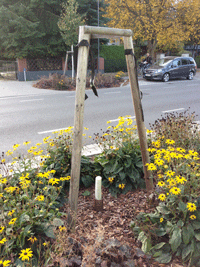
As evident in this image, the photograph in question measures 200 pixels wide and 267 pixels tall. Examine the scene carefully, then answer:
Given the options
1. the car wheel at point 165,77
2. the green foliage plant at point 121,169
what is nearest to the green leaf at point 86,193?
the green foliage plant at point 121,169

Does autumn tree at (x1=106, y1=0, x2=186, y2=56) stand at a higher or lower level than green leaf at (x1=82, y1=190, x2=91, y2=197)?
higher

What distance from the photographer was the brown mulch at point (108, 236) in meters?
1.98

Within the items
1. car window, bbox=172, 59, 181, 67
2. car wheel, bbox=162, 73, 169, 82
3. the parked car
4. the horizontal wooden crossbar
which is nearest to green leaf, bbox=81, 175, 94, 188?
the horizontal wooden crossbar

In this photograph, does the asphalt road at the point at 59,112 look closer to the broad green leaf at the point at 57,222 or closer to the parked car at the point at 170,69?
the broad green leaf at the point at 57,222

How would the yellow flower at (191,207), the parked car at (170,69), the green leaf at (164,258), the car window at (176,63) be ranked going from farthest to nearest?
the car window at (176,63) → the parked car at (170,69) → the green leaf at (164,258) → the yellow flower at (191,207)

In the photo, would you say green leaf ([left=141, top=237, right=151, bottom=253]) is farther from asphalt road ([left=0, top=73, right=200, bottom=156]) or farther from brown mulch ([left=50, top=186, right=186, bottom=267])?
asphalt road ([left=0, top=73, right=200, bottom=156])

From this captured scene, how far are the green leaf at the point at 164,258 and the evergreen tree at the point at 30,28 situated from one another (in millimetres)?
17826

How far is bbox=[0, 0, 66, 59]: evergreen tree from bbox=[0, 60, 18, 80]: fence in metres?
0.59

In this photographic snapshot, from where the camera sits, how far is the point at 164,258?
7.42ft

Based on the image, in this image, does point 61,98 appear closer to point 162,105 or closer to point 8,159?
point 162,105

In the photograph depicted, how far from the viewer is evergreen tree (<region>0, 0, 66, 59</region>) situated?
17641mm

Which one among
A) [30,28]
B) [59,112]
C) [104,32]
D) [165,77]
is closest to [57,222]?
[104,32]

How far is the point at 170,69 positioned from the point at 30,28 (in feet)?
32.8

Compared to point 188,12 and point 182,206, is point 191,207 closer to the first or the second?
point 182,206
